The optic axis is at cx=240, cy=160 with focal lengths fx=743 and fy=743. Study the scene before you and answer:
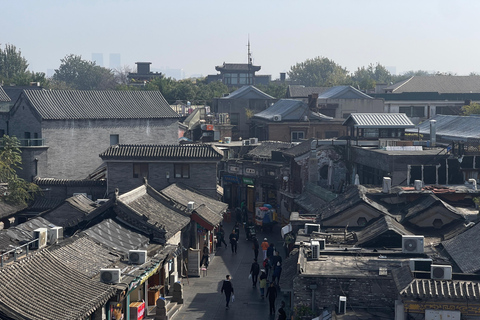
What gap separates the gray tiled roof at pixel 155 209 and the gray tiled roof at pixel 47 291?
8.60 m

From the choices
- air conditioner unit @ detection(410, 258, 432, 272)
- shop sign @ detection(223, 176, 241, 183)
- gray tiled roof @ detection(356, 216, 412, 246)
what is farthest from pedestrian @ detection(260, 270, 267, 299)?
shop sign @ detection(223, 176, 241, 183)

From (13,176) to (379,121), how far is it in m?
22.6

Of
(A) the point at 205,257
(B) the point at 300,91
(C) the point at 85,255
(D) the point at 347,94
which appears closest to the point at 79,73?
(B) the point at 300,91

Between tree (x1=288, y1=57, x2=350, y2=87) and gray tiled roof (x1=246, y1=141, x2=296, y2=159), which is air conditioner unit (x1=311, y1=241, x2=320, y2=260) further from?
tree (x1=288, y1=57, x2=350, y2=87)

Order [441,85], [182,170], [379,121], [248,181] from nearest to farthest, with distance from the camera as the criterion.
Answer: [182,170]
[379,121]
[248,181]
[441,85]

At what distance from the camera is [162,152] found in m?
43.4

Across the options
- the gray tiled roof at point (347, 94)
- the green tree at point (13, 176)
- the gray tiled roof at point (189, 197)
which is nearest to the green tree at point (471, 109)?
the gray tiled roof at point (347, 94)

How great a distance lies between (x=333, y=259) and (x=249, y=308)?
6.06m

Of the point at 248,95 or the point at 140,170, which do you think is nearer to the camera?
the point at 140,170

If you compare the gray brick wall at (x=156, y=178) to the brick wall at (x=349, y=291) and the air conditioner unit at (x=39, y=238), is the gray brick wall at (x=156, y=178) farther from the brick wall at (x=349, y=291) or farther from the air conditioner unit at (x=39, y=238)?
the brick wall at (x=349, y=291)

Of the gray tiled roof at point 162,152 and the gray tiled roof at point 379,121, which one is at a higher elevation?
the gray tiled roof at point 379,121

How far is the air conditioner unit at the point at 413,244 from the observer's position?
24000 mm

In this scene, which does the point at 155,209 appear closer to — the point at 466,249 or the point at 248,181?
the point at 466,249

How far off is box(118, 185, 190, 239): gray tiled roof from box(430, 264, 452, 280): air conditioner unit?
14363mm
